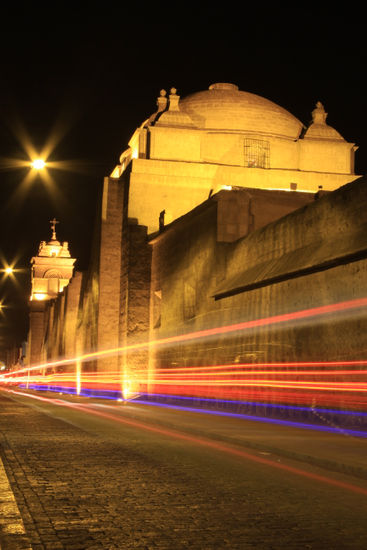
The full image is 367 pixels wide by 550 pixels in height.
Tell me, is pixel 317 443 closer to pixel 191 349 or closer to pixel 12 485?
pixel 12 485

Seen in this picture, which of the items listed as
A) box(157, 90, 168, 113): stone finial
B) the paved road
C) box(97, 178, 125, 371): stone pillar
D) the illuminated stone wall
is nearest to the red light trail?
the paved road

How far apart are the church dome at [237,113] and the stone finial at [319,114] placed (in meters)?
1.55

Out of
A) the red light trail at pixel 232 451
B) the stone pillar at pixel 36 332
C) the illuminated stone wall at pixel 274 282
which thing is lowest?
the red light trail at pixel 232 451

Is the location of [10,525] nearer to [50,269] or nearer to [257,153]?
[257,153]

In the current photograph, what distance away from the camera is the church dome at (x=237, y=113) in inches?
1925

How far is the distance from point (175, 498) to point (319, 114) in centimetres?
4605

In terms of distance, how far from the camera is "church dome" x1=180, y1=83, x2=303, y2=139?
1925 inches

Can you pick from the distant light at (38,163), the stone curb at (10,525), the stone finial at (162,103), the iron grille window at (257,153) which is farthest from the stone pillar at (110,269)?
the stone curb at (10,525)

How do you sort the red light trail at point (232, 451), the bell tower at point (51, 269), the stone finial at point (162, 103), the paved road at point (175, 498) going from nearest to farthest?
1. the paved road at point (175, 498)
2. the red light trail at point (232, 451)
3. the stone finial at point (162, 103)
4. the bell tower at point (51, 269)

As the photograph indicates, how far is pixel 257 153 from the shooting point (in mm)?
48562

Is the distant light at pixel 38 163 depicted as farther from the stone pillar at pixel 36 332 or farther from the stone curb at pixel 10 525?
the stone pillar at pixel 36 332

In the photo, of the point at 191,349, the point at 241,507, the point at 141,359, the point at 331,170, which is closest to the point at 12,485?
the point at 241,507

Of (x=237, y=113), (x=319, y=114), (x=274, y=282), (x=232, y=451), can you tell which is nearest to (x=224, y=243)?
(x=274, y=282)

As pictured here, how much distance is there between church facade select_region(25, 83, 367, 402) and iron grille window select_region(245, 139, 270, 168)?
87 millimetres
